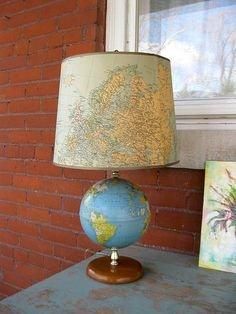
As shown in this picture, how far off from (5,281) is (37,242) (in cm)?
37

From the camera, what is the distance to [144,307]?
3.06ft

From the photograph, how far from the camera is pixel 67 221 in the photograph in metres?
1.70

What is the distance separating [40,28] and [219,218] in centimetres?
125

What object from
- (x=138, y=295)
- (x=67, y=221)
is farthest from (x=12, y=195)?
(x=138, y=295)

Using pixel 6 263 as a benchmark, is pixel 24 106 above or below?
above

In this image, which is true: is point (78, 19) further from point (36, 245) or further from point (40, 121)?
point (36, 245)

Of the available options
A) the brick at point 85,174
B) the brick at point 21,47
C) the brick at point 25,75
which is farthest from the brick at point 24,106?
the brick at point 85,174

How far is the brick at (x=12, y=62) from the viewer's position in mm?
1857

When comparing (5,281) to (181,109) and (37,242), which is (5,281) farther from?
(181,109)

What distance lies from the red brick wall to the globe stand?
0.96ft

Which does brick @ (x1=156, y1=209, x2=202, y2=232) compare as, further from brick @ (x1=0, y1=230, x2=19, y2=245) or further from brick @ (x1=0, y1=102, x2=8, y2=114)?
brick @ (x1=0, y1=102, x2=8, y2=114)

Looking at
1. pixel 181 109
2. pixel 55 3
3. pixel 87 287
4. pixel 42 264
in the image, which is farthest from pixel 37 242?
pixel 55 3

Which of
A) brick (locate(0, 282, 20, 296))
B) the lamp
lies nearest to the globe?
the lamp

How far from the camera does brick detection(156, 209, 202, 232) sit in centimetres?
133
